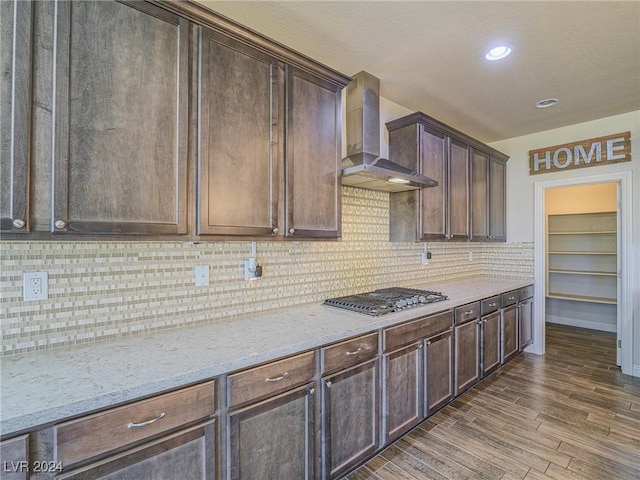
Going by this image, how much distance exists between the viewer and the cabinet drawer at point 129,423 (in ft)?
3.32

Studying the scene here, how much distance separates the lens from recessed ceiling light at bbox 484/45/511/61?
2193mm

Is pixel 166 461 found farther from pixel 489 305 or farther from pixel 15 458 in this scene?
pixel 489 305

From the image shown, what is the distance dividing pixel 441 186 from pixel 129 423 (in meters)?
3.00

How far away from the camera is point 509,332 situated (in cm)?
351

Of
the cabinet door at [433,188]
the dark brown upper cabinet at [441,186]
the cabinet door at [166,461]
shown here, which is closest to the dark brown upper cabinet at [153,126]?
the cabinet door at [166,461]

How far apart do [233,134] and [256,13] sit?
32.6 inches

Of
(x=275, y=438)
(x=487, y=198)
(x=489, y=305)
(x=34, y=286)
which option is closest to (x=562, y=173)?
(x=487, y=198)

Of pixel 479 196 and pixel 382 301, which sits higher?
pixel 479 196

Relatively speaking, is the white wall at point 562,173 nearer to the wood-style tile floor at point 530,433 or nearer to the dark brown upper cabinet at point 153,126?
the wood-style tile floor at point 530,433

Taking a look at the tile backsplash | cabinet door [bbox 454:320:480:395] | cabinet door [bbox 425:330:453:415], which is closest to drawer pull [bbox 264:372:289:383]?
the tile backsplash

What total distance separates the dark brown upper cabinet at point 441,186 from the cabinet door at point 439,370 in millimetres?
919

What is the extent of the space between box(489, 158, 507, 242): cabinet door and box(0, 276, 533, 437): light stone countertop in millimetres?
2548

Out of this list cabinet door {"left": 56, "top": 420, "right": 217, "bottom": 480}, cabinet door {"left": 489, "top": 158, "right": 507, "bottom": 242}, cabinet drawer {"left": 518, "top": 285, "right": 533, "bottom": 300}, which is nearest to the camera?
cabinet door {"left": 56, "top": 420, "right": 217, "bottom": 480}

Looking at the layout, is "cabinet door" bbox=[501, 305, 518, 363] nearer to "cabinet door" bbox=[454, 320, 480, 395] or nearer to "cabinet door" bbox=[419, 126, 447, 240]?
"cabinet door" bbox=[454, 320, 480, 395]
